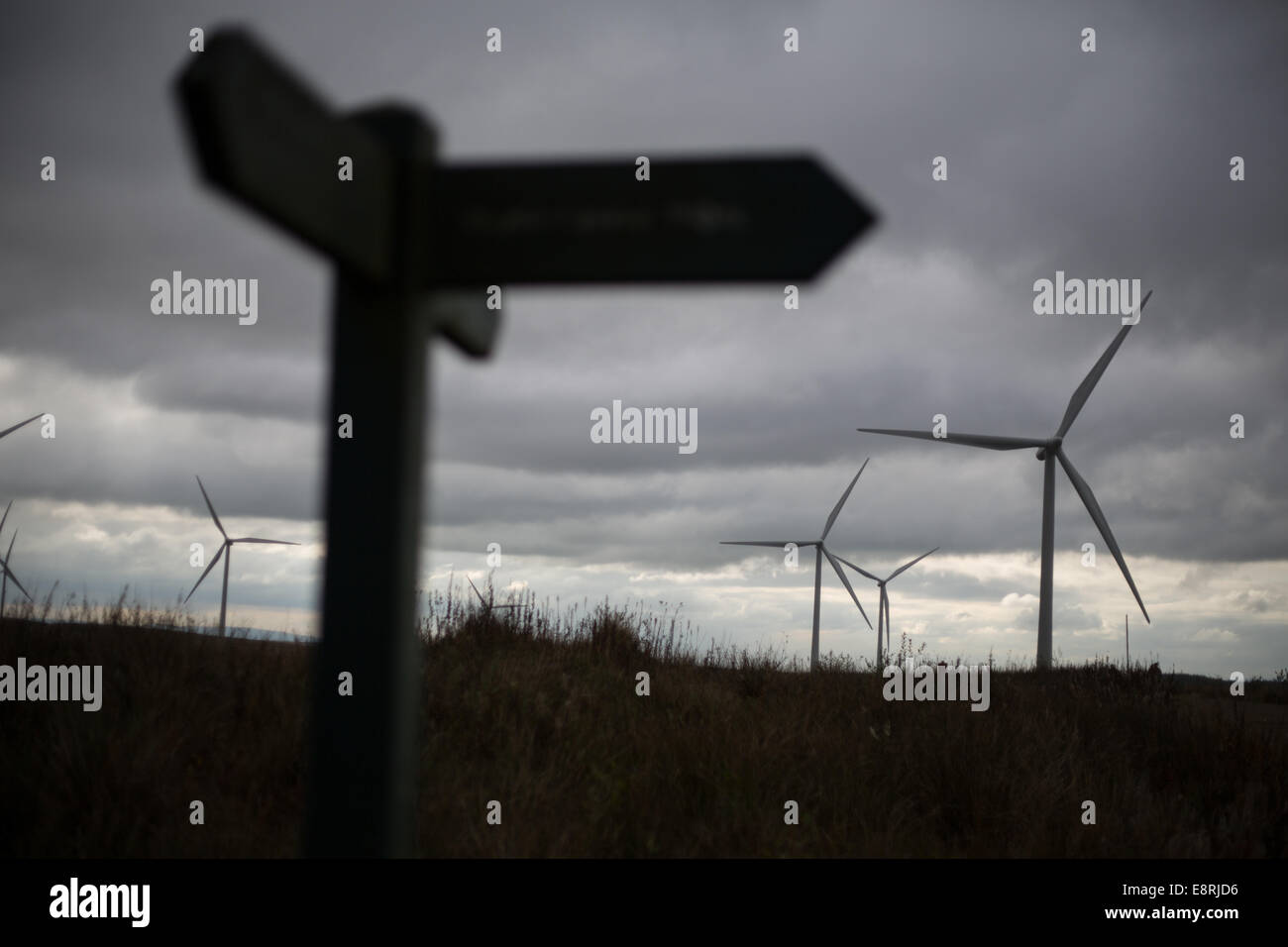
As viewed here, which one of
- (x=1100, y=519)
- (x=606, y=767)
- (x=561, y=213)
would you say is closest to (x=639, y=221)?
(x=561, y=213)

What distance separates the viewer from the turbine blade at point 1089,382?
17.0 metres

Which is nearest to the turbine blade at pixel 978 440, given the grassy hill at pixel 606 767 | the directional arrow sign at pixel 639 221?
the grassy hill at pixel 606 767

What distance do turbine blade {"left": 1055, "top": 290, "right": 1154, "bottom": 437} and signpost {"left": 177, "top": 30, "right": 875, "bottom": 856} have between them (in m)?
17.5

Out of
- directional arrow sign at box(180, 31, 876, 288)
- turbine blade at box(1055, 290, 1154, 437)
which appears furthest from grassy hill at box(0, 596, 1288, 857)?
turbine blade at box(1055, 290, 1154, 437)

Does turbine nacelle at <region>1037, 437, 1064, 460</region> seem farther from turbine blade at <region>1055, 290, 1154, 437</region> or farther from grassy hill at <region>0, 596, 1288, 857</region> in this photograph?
grassy hill at <region>0, 596, 1288, 857</region>

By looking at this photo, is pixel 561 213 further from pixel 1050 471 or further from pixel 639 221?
pixel 1050 471

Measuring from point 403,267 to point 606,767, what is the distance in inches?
232

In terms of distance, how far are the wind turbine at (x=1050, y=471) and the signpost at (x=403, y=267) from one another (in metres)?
16.0

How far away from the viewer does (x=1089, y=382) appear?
17.4 metres

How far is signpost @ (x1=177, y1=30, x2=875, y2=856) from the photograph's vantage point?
2.01 metres

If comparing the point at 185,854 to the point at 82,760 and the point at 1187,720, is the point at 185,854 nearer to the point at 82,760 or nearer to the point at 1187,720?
the point at 82,760
